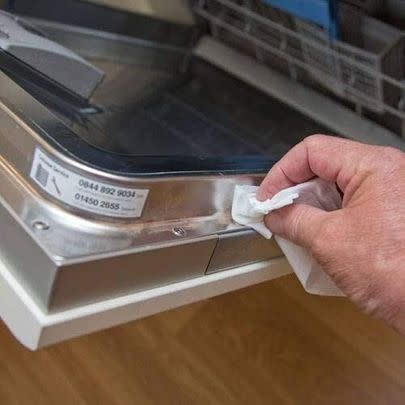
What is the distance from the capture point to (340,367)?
0.97 meters

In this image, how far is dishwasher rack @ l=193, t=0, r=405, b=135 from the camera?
0.71 meters

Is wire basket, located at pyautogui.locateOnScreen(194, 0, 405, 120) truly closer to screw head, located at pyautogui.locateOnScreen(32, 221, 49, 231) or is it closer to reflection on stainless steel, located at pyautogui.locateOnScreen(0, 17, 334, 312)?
reflection on stainless steel, located at pyautogui.locateOnScreen(0, 17, 334, 312)

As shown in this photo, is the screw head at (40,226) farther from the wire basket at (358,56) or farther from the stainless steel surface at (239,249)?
the wire basket at (358,56)

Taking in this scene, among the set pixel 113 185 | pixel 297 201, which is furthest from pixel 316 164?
pixel 113 185

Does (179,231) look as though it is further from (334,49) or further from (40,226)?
(334,49)

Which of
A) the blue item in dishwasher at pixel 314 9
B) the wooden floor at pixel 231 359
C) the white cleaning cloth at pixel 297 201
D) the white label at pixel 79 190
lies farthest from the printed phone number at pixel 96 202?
the wooden floor at pixel 231 359

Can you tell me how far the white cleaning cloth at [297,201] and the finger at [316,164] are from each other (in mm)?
10

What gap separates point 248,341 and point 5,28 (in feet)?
1.78

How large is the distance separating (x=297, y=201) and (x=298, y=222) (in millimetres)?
24

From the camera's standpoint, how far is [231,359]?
98 centimetres

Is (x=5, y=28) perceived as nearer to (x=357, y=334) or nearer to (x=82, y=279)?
(x=82, y=279)

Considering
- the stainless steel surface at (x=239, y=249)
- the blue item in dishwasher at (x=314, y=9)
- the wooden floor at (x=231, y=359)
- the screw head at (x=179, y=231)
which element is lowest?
the wooden floor at (x=231, y=359)

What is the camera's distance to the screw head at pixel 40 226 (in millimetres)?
457

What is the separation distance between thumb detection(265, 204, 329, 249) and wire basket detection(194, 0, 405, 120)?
23cm
